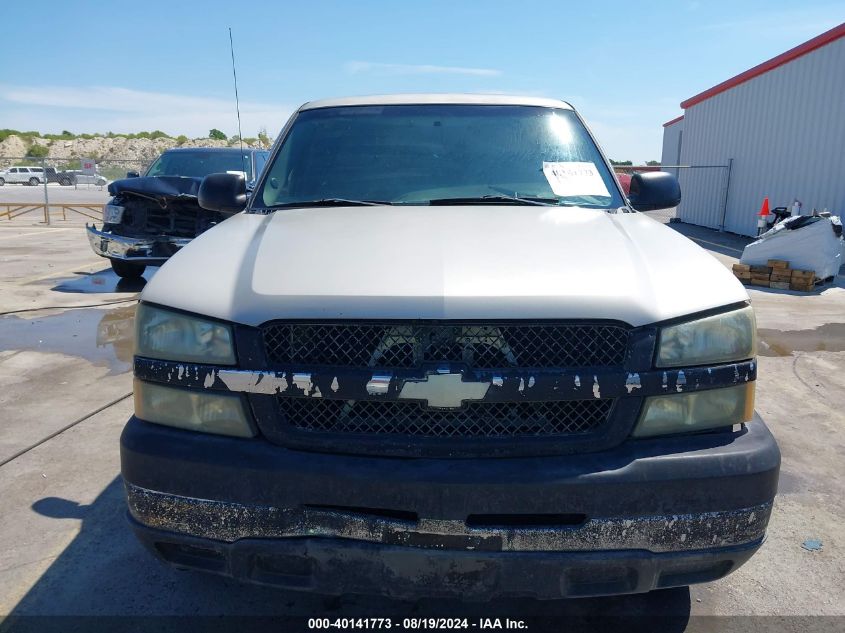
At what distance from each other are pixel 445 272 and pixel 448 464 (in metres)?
Answer: 0.57

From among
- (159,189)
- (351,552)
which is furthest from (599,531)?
(159,189)

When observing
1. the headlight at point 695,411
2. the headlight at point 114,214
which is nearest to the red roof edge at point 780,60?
the headlight at point 114,214

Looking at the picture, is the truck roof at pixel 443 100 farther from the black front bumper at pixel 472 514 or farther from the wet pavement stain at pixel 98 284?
the wet pavement stain at pixel 98 284

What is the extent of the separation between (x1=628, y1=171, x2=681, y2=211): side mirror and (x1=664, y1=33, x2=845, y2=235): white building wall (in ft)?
36.3

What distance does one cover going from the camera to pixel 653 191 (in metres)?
3.62

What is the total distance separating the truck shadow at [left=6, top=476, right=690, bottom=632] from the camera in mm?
2428

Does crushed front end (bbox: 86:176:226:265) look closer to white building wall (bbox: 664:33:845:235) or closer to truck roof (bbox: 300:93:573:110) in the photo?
truck roof (bbox: 300:93:573:110)

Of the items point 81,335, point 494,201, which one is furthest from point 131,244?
point 494,201

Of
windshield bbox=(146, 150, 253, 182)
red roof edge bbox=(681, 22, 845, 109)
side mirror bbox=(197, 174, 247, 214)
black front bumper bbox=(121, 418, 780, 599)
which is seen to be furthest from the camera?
red roof edge bbox=(681, 22, 845, 109)

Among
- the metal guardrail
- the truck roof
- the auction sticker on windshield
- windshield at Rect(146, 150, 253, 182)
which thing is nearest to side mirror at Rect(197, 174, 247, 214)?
the truck roof

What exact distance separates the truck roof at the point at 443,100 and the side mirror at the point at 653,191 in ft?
1.84

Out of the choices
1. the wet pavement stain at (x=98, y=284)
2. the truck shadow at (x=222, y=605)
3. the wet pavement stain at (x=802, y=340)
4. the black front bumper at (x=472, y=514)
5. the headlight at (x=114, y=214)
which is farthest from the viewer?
the wet pavement stain at (x=98, y=284)

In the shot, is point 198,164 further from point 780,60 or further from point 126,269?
point 780,60

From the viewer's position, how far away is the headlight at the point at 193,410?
2.01 m
